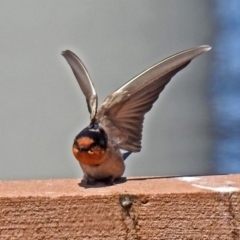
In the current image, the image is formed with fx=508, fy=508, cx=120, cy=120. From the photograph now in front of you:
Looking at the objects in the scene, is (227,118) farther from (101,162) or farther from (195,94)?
(101,162)

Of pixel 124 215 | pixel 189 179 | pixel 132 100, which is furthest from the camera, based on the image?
pixel 132 100

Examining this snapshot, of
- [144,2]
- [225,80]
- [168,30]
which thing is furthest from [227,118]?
[144,2]

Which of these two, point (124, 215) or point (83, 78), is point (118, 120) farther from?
point (124, 215)

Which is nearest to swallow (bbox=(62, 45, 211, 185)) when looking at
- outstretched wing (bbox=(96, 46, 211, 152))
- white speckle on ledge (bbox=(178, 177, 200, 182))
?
outstretched wing (bbox=(96, 46, 211, 152))

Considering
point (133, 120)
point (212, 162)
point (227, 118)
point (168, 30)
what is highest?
point (168, 30)

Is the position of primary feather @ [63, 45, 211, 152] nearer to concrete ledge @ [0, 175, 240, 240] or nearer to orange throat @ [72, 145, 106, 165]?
orange throat @ [72, 145, 106, 165]

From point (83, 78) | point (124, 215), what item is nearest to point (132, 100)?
point (83, 78)
